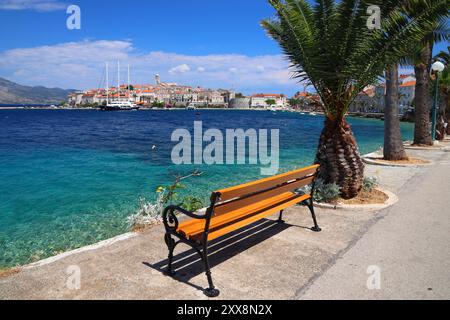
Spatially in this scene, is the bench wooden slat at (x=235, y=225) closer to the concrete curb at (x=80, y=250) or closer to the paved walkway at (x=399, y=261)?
the paved walkway at (x=399, y=261)

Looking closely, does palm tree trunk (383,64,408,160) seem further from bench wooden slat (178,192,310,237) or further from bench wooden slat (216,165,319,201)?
bench wooden slat (178,192,310,237)

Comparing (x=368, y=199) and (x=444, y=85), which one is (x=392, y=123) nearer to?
(x=368, y=199)

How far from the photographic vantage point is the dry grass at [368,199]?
6.85 metres

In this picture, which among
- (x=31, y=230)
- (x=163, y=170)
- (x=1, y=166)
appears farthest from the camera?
(x=1, y=166)

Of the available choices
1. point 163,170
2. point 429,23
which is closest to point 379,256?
point 429,23

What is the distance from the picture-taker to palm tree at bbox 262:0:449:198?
6579mm

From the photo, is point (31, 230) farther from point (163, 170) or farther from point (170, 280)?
point (163, 170)

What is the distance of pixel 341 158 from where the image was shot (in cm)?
688

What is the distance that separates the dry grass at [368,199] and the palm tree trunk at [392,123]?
208 inches

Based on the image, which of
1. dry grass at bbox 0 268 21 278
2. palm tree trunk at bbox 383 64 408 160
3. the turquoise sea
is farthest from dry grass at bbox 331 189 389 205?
dry grass at bbox 0 268 21 278

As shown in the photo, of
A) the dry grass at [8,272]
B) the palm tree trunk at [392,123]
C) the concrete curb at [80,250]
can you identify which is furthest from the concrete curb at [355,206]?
the palm tree trunk at [392,123]

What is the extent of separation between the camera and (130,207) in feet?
28.3

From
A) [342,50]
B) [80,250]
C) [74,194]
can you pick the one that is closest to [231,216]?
[80,250]
